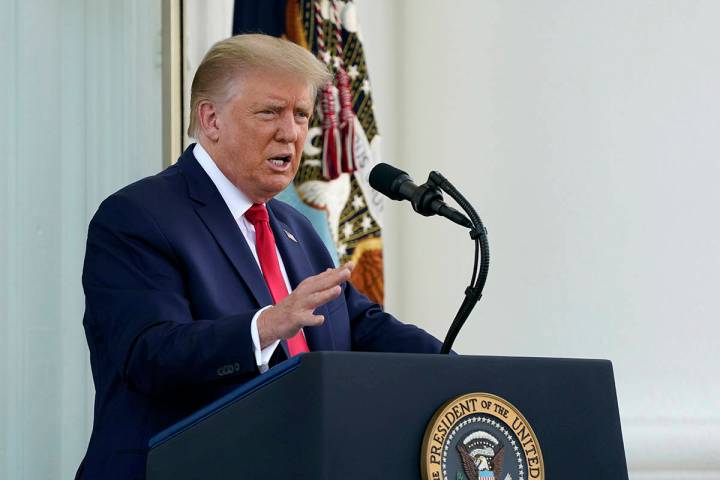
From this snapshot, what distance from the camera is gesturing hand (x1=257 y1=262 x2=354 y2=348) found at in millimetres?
1593

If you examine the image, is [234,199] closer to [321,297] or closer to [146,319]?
[146,319]

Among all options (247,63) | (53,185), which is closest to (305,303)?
(247,63)

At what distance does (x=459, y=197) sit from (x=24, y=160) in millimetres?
1774

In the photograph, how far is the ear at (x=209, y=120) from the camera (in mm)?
2326

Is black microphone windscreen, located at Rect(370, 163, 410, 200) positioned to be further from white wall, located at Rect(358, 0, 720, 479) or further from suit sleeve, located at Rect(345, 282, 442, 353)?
white wall, located at Rect(358, 0, 720, 479)

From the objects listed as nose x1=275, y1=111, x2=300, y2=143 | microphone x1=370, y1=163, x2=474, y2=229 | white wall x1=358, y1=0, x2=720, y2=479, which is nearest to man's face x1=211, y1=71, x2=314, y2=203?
nose x1=275, y1=111, x2=300, y2=143

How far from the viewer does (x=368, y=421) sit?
1.47 metres

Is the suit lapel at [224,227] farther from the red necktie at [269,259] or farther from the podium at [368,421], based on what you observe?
the podium at [368,421]

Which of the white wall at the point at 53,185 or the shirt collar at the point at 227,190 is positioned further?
the white wall at the point at 53,185

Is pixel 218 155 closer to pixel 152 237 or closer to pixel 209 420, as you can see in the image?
pixel 152 237

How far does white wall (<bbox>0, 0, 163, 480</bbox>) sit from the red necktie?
1.08 m

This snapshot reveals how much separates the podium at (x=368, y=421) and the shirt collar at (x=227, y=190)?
721 mm

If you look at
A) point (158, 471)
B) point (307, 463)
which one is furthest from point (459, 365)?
point (158, 471)

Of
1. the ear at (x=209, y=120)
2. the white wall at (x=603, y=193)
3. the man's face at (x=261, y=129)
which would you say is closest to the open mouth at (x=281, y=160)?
the man's face at (x=261, y=129)
